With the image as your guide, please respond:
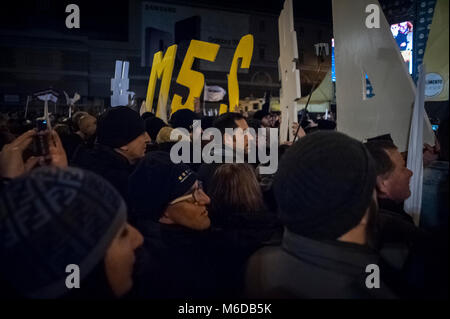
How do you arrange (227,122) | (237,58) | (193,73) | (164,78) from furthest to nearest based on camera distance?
(164,78)
(193,73)
(237,58)
(227,122)

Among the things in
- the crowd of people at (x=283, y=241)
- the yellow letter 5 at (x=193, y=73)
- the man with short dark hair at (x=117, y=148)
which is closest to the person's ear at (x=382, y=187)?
the crowd of people at (x=283, y=241)

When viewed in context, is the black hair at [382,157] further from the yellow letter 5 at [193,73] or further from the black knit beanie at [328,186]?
the yellow letter 5 at [193,73]

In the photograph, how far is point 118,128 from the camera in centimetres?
313

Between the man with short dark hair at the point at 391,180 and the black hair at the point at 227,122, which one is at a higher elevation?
the black hair at the point at 227,122

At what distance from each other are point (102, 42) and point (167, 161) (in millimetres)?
30981

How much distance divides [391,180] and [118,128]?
85.5 inches

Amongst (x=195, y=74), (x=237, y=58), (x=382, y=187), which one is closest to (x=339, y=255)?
(x=382, y=187)

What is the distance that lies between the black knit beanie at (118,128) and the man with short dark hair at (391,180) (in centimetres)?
197

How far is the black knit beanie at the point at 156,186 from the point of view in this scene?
2.32m

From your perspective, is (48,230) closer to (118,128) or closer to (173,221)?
(173,221)

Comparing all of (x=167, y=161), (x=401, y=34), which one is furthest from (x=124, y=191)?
(x=401, y=34)

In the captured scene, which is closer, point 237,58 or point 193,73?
point 237,58

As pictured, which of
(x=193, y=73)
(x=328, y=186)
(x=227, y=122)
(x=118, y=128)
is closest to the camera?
(x=328, y=186)
